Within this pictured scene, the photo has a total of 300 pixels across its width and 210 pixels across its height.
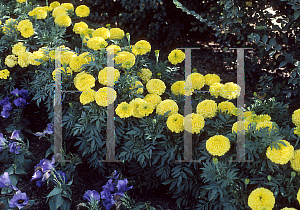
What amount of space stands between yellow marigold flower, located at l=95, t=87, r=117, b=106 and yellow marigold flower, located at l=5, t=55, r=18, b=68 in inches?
54.8

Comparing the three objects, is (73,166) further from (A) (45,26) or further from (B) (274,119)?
(A) (45,26)

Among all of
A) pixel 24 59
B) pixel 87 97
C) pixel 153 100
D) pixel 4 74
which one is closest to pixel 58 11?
pixel 24 59

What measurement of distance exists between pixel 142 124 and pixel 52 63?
1142 mm

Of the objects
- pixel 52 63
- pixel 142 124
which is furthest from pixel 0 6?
pixel 142 124

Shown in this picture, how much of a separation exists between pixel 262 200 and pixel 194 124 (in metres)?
0.66

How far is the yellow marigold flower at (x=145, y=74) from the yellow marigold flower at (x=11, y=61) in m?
1.41

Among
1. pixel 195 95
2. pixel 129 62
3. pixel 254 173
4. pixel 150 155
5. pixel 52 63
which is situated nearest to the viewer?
pixel 254 173

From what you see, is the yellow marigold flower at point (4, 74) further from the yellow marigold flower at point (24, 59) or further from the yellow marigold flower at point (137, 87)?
the yellow marigold flower at point (137, 87)

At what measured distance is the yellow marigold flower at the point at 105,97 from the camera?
229cm

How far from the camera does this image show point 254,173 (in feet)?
6.56

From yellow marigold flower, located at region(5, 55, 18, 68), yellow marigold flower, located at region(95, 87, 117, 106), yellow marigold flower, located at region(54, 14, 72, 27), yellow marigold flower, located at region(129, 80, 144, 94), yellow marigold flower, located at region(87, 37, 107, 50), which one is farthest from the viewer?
yellow marigold flower, located at region(54, 14, 72, 27)

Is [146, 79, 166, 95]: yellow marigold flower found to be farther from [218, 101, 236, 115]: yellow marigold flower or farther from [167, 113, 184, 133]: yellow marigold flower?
[218, 101, 236, 115]: yellow marigold flower

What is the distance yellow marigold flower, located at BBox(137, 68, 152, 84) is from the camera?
2.75 metres

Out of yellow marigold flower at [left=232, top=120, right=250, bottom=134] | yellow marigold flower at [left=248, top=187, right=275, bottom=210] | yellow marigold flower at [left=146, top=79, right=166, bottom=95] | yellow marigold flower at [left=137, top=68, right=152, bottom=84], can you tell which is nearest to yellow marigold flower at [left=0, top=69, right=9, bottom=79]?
yellow marigold flower at [left=137, top=68, right=152, bottom=84]
